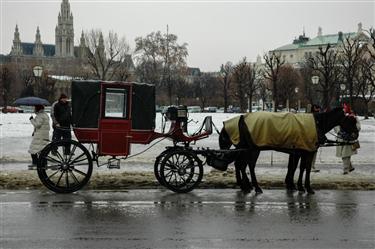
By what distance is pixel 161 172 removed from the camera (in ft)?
34.7

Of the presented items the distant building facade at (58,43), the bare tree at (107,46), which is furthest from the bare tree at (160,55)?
the distant building facade at (58,43)

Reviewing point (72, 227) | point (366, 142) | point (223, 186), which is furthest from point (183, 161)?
point (366, 142)

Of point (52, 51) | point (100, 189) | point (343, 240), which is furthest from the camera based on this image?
point (52, 51)

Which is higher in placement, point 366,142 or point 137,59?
point 137,59

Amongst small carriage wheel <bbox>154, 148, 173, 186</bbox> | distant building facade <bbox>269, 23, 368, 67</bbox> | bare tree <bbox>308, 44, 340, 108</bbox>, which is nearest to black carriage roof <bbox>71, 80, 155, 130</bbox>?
small carriage wheel <bbox>154, 148, 173, 186</bbox>

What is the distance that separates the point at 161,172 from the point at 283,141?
2.39 metres

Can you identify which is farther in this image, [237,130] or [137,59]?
[137,59]

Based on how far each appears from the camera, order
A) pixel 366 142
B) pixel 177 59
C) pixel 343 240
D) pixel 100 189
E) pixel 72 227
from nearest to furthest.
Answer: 1. pixel 343 240
2. pixel 72 227
3. pixel 100 189
4. pixel 366 142
5. pixel 177 59

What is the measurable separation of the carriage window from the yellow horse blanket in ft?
7.90

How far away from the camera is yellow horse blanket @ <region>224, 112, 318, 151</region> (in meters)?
10.7

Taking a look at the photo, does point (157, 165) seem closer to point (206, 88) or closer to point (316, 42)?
point (206, 88)

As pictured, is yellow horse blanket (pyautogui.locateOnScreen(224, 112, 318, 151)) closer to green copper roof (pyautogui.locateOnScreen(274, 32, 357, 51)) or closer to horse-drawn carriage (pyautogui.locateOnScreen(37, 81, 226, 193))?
horse-drawn carriage (pyautogui.locateOnScreen(37, 81, 226, 193))

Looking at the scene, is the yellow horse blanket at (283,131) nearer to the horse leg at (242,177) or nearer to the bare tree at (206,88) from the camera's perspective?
the horse leg at (242,177)

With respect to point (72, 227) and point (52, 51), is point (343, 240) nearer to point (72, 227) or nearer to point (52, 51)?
point (72, 227)
